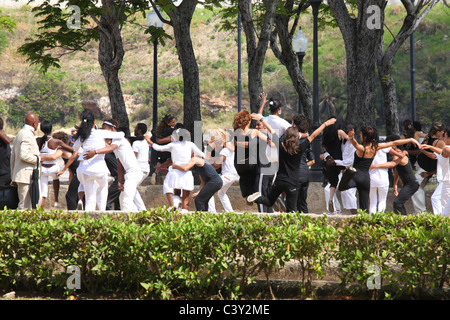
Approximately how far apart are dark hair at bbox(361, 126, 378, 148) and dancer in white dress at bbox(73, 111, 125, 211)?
3.65 m

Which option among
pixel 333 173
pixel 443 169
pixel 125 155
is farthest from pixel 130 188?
pixel 443 169

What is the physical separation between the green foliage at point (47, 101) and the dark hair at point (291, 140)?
56.3 m

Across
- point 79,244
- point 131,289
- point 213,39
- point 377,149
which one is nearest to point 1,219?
point 79,244

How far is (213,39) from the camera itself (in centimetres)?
8281

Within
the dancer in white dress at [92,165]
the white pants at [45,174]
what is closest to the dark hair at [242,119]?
the dancer in white dress at [92,165]

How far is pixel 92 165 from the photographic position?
30.6ft

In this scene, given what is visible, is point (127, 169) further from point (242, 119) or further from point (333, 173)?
point (333, 173)

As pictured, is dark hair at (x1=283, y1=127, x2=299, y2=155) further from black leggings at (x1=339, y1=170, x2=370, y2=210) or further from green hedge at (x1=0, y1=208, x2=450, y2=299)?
green hedge at (x1=0, y1=208, x2=450, y2=299)

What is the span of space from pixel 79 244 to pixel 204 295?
4.39 ft

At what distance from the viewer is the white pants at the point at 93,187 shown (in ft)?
30.7

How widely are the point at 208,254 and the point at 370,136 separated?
13.1 ft

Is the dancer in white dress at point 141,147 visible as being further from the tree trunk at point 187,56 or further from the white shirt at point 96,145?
the tree trunk at point 187,56

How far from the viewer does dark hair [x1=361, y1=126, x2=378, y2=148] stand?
8891mm

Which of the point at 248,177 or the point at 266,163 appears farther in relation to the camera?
the point at 248,177
